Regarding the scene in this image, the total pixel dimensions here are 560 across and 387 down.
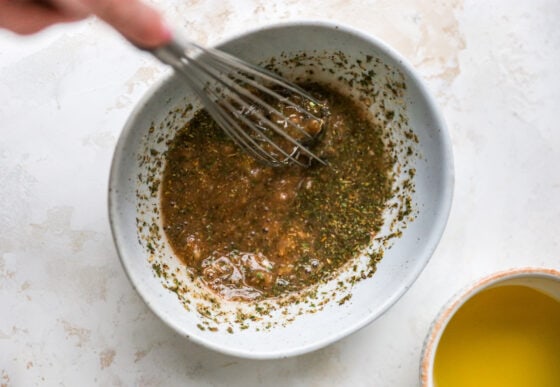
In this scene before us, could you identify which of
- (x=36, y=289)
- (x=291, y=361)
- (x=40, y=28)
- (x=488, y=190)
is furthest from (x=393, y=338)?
(x=40, y=28)

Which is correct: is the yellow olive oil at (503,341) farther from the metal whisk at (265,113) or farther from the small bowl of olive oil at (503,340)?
the metal whisk at (265,113)

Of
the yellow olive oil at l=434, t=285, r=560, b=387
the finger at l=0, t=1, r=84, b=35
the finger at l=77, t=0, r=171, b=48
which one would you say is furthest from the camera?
the yellow olive oil at l=434, t=285, r=560, b=387

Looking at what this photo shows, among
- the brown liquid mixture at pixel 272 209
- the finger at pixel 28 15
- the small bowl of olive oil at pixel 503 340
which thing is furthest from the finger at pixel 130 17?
the small bowl of olive oil at pixel 503 340

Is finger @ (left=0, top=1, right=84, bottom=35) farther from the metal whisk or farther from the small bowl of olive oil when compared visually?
the small bowl of olive oil

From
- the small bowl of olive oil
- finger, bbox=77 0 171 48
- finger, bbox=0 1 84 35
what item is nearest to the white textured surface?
the small bowl of olive oil

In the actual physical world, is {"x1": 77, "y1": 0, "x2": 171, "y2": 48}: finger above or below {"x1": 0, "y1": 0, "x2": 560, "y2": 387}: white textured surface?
above

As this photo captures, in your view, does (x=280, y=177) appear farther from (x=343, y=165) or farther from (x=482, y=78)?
(x=482, y=78)
